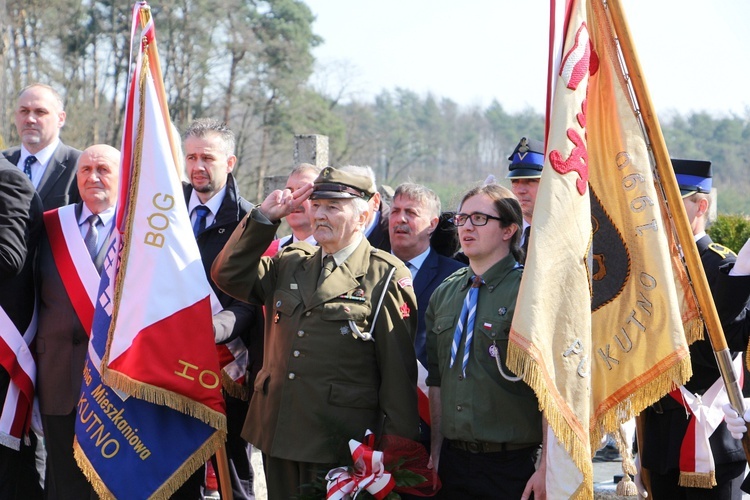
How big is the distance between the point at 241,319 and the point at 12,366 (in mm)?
1097

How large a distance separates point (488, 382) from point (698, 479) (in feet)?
3.31

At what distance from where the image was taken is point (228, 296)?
460 centimetres

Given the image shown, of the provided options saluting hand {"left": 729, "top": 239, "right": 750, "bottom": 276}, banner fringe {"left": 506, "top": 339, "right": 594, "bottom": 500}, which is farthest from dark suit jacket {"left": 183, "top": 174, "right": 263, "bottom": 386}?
saluting hand {"left": 729, "top": 239, "right": 750, "bottom": 276}

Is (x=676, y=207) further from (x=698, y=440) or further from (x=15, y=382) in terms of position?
(x=15, y=382)

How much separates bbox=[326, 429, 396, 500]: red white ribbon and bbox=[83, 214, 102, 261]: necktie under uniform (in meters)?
1.76

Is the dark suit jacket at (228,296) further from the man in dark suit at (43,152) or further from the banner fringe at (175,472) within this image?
the man in dark suit at (43,152)

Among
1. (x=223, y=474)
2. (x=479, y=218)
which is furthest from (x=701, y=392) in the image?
(x=223, y=474)

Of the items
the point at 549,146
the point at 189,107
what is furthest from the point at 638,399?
the point at 189,107

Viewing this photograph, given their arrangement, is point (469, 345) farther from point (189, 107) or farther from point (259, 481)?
point (189, 107)

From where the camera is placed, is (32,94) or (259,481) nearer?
(32,94)

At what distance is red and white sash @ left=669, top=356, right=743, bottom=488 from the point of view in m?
3.75

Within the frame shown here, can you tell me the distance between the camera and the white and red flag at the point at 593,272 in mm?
3283

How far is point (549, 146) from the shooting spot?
3.41 meters

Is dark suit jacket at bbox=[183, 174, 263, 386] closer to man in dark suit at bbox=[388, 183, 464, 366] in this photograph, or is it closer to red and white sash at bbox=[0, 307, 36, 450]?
man in dark suit at bbox=[388, 183, 464, 366]
